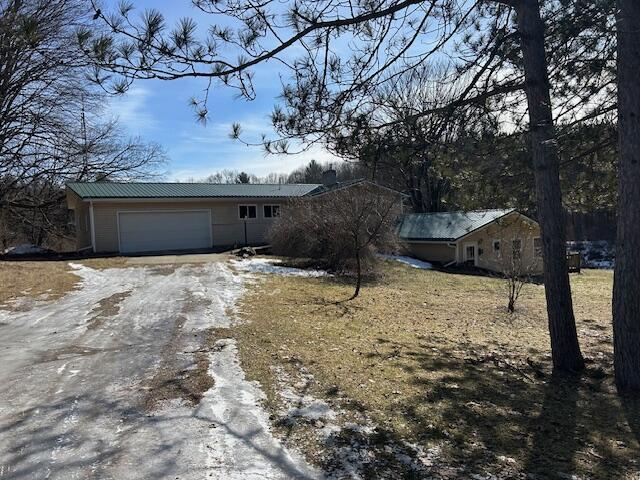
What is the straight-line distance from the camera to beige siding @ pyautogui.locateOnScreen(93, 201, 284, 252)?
20.3 meters

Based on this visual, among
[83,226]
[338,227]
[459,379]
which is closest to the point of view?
[459,379]

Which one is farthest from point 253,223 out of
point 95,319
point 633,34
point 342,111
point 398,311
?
point 633,34

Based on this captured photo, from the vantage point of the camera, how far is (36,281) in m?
11.6

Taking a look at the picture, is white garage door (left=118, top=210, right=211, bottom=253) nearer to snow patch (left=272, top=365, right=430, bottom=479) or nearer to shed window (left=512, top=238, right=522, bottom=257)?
shed window (left=512, top=238, right=522, bottom=257)

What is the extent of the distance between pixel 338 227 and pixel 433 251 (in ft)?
35.6

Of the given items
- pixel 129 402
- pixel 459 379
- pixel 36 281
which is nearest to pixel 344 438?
pixel 129 402

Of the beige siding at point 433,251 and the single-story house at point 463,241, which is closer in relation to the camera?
the single-story house at point 463,241

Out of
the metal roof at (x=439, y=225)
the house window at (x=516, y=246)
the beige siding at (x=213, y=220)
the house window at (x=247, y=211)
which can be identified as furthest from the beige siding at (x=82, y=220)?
the house window at (x=516, y=246)

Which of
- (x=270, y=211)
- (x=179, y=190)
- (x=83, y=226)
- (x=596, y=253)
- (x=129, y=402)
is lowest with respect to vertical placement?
(x=596, y=253)

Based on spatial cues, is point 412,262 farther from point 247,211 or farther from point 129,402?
point 129,402

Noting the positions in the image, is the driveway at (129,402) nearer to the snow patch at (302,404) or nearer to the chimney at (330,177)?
the snow patch at (302,404)

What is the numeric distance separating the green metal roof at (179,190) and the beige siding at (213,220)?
16.4 inches

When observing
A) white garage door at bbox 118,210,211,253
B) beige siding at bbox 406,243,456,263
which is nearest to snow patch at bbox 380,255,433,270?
beige siding at bbox 406,243,456,263

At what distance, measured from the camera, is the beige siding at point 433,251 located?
24594 mm
